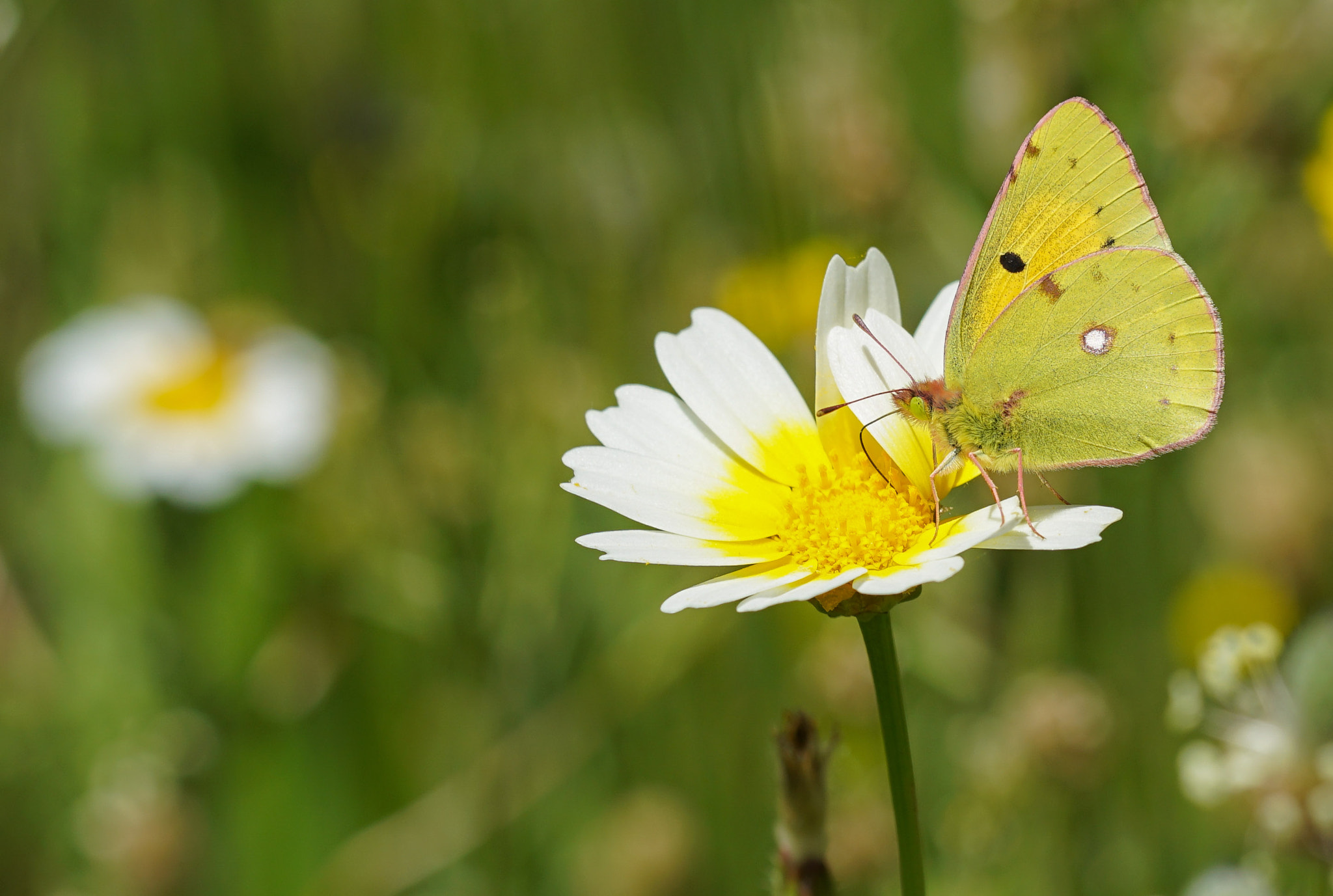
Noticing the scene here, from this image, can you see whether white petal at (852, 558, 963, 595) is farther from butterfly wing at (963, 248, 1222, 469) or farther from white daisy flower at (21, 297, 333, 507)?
white daisy flower at (21, 297, 333, 507)

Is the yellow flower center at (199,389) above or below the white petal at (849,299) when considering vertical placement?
above

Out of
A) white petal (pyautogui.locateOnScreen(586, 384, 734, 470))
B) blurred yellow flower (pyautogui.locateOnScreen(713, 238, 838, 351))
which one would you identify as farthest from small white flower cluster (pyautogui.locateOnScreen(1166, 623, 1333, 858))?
blurred yellow flower (pyautogui.locateOnScreen(713, 238, 838, 351))

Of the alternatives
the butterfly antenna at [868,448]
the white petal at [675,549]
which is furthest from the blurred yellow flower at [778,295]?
the white petal at [675,549]

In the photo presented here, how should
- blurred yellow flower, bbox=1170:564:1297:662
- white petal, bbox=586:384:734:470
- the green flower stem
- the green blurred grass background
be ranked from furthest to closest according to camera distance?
blurred yellow flower, bbox=1170:564:1297:662
the green blurred grass background
white petal, bbox=586:384:734:470
the green flower stem

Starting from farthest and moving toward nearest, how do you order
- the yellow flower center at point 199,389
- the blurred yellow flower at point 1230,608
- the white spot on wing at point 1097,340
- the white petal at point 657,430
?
the yellow flower center at point 199,389, the blurred yellow flower at point 1230,608, the white spot on wing at point 1097,340, the white petal at point 657,430

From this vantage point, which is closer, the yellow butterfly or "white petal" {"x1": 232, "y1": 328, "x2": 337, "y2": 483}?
the yellow butterfly

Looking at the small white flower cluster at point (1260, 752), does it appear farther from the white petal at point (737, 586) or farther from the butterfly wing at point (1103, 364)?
the white petal at point (737, 586)
